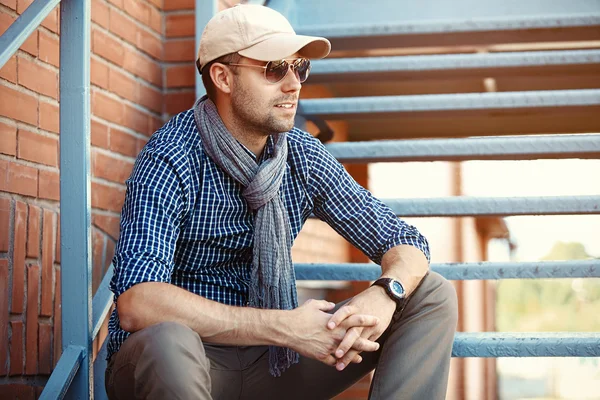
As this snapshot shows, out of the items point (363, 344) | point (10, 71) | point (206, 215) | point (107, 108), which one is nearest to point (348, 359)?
point (363, 344)

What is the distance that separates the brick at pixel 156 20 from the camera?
3121 mm

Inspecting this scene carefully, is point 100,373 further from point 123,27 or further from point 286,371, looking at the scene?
point 123,27

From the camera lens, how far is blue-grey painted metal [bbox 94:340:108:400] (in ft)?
8.31

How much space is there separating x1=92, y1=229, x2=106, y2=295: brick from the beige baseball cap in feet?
2.42

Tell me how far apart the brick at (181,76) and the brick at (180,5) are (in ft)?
0.78

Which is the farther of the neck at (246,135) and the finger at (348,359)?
the neck at (246,135)

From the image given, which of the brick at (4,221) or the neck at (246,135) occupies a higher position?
the neck at (246,135)

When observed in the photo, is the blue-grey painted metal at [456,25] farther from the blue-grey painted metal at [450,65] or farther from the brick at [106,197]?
the brick at [106,197]

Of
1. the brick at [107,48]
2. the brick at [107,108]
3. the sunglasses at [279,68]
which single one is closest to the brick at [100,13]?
the brick at [107,48]

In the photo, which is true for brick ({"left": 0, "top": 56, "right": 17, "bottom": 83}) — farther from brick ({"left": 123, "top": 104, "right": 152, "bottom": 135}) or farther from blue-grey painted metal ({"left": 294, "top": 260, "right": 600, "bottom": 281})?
blue-grey painted metal ({"left": 294, "top": 260, "right": 600, "bottom": 281})

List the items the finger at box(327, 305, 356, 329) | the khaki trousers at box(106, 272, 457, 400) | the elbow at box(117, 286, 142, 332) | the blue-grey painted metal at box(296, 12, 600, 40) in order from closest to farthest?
1. the khaki trousers at box(106, 272, 457, 400)
2. the elbow at box(117, 286, 142, 332)
3. the finger at box(327, 305, 356, 329)
4. the blue-grey painted metal at box(296, 12, 600, 40)

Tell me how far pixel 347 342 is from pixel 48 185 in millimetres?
1030

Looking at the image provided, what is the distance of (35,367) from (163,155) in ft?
2.47

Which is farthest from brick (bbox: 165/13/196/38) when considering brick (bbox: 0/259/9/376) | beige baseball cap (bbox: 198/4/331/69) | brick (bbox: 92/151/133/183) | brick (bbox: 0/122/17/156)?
brick (bbox: 0/259/9/376)
